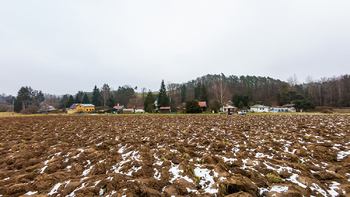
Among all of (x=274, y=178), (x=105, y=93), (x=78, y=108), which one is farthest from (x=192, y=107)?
(x=105, y=93)

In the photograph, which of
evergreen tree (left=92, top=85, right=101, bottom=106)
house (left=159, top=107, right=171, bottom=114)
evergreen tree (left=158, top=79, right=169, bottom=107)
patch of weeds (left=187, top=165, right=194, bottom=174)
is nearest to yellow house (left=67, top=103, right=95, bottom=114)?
evergreen tree (left=92, top=85, right=101, bottom=106)

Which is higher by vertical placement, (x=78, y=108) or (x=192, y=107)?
(x=78, y=108)

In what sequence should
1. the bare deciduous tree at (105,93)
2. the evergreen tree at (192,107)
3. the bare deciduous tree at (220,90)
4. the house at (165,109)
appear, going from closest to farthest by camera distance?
the evergreen tree at (192,107)
the bare deciduous tree at (220,90)
the house at (165,109)
the bare deciduous tree at (105,93)

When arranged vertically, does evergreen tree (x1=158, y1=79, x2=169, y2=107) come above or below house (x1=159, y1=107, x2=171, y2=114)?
above

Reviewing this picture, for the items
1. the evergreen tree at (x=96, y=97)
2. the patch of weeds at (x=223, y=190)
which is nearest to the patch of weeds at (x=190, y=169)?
the patch of weeds at (x=223, y=190)

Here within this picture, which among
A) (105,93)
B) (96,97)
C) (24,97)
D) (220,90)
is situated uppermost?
(105,93)

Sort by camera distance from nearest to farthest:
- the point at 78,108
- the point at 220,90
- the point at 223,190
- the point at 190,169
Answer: the point at 223,190
the point at 190,169
the point at 220,90
the point at 78,108

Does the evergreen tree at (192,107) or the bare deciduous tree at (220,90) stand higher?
the bare deciduous tree at (220,90)

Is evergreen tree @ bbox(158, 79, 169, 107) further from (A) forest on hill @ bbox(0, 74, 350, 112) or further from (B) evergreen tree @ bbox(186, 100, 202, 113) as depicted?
(B) evergreen tree @ bbox(186, 100, 202, 113)

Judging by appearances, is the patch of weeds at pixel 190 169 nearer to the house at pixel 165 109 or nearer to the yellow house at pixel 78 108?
the house at pixel 165 109

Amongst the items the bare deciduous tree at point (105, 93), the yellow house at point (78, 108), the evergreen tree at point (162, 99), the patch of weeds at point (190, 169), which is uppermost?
the bare deciduous tree at point (105, 93)

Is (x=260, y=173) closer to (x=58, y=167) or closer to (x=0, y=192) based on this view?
(x=58, y=167)

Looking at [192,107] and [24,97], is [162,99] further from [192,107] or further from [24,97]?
[24,97]

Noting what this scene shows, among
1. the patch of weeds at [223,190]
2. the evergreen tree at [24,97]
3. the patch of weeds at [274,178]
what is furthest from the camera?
the evergreen tree at [24,97]
